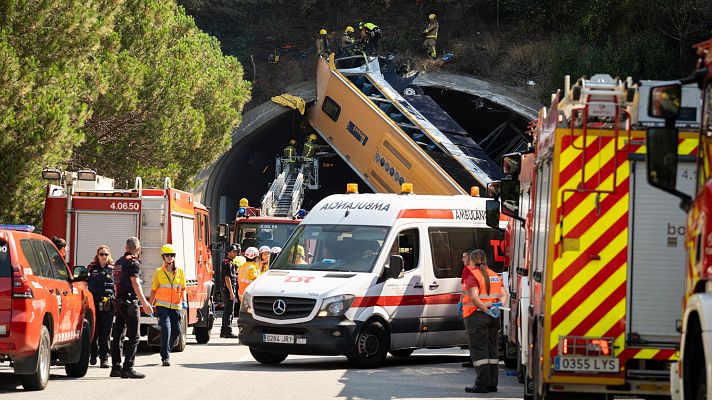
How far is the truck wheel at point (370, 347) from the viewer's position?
708 inches

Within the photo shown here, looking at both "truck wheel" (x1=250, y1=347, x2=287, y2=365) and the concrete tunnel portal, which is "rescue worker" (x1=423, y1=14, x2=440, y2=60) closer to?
the concrete tunnel portal

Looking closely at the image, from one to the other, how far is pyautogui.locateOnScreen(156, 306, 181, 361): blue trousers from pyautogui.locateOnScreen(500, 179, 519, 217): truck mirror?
4.48m

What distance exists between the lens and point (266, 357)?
61.1 feet

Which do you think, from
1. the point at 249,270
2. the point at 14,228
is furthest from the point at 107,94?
the point at 14,228

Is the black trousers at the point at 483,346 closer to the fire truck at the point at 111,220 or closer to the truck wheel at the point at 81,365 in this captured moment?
the truck wheel at the point at 81,365

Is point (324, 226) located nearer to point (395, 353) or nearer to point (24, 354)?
point (395, 353)

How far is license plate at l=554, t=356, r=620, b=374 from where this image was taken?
10.7 m

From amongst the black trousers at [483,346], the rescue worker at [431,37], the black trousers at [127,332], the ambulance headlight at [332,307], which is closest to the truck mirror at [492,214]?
the ambulance headlight at [332,307]

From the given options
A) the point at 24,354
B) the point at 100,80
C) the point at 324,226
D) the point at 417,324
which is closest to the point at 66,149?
the point at 100,80

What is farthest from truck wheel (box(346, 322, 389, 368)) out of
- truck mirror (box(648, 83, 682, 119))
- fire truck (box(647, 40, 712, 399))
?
truck mirror (box(648, 83, 682, 119))

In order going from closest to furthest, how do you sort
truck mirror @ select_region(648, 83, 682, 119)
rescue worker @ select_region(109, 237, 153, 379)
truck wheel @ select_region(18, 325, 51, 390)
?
truck mirror @ select_region(648, 83, 682, 119) < truck wheel @ select_region(18, 325, 51, 390) < rescue worker @ select_region(109, 237, 153, 379)

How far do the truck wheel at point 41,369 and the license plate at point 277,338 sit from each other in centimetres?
403

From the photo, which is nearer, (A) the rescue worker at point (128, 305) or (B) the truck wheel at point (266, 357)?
(A) the rescue worker at point (128, 305)

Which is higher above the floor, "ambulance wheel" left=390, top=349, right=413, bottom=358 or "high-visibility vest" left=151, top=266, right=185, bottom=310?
"high-visibility vest" left=151, top=266, right=185, bottom=310
